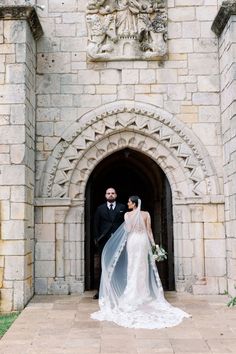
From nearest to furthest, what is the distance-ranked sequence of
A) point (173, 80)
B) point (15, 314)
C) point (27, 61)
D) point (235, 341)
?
point (235, 341)
point (15, 314)
point (27, 61)
point (173, 80)

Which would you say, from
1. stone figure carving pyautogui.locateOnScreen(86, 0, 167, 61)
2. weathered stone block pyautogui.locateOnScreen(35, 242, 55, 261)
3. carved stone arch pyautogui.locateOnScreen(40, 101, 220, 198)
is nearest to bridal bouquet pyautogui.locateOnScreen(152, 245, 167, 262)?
carved stone arch pyautogui.locateOnScreen(40, 101, 220, 198)

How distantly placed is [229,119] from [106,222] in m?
2.43

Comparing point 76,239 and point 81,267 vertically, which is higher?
point 76,239

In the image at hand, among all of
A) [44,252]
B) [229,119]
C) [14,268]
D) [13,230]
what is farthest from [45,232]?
[229,119]

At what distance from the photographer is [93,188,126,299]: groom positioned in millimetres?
6789

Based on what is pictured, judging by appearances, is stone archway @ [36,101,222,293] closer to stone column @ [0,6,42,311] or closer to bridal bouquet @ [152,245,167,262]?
stone column @ [0,6,42,311]

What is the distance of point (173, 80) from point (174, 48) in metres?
0.55

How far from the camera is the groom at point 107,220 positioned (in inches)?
267

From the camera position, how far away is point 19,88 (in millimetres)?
6422

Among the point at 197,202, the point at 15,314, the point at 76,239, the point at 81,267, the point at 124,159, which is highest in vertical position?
the point at 124,159

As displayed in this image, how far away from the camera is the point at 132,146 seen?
7.23 m

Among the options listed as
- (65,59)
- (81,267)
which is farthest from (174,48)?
(81,267)

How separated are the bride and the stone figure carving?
2.53 meters

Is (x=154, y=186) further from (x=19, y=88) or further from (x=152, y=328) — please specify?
(x=152, y=328)
